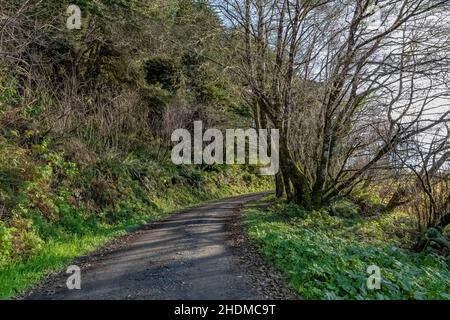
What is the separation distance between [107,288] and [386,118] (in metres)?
10.3

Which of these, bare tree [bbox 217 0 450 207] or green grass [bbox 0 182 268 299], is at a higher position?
bare tree [bbox 217 0 450 207]

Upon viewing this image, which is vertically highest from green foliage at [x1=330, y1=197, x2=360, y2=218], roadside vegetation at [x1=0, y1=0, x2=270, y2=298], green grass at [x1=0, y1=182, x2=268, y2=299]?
roadside vegetation at [x1=0, y1=0, x2=270, y2=298]

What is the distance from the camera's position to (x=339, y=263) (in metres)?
6.91

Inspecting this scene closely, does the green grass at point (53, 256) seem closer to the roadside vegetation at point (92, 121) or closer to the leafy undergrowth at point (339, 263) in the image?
the roadside vegetation at point (92, 121)

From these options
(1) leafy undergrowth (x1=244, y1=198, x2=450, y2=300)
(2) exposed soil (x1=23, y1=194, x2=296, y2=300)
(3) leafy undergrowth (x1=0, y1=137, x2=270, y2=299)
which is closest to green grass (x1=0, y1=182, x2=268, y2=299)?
(3) leafy undergrowth (x1=0, y1=137, x2=270, y2=299)

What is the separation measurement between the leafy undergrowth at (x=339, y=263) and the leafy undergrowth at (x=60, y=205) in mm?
4289

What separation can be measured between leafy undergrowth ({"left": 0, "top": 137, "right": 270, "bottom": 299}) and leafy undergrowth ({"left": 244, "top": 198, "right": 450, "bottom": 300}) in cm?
429

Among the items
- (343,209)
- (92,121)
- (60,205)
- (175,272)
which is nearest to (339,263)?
(175,272)

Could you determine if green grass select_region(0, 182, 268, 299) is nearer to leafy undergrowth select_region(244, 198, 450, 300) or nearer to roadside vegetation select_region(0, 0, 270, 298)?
roadside vegetation select_region(0, 0, 270, 298)

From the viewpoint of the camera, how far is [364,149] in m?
13.9

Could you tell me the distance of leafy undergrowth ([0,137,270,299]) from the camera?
7504 millimetres

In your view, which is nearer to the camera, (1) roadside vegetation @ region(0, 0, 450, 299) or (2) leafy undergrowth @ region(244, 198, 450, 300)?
(2) leafy undergrowth @ region(244, 198, 450, 300)

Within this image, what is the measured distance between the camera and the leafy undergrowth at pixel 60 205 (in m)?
7.50
